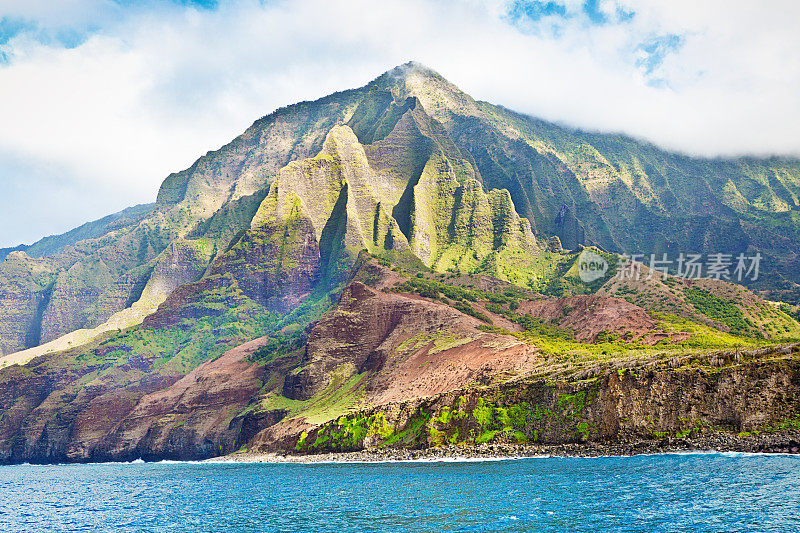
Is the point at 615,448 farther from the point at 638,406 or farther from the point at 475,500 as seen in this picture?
the point at 475,500

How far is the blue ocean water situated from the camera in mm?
87438

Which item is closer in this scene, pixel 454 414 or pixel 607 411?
pixel 607 411

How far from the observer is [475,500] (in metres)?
108

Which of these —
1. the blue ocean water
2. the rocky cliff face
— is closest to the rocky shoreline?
the rocky cliff face

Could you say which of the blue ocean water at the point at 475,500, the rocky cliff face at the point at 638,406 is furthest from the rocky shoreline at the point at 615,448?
the blue ocean water at the point at 475,500

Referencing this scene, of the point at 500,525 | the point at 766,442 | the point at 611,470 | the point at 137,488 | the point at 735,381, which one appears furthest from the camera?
the point at 137,488

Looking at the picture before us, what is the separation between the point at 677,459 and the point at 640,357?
152ft

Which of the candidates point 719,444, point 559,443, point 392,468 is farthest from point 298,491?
point 719,444

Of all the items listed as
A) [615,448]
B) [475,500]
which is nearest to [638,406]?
[615,448]

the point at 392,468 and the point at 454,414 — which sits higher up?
the point at 454,414

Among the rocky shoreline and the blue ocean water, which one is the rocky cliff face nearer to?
the rocky shoreline

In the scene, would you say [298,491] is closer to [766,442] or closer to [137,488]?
[137,488]

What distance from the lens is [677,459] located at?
13712 centimetres

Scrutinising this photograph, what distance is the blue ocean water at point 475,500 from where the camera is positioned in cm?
8744
